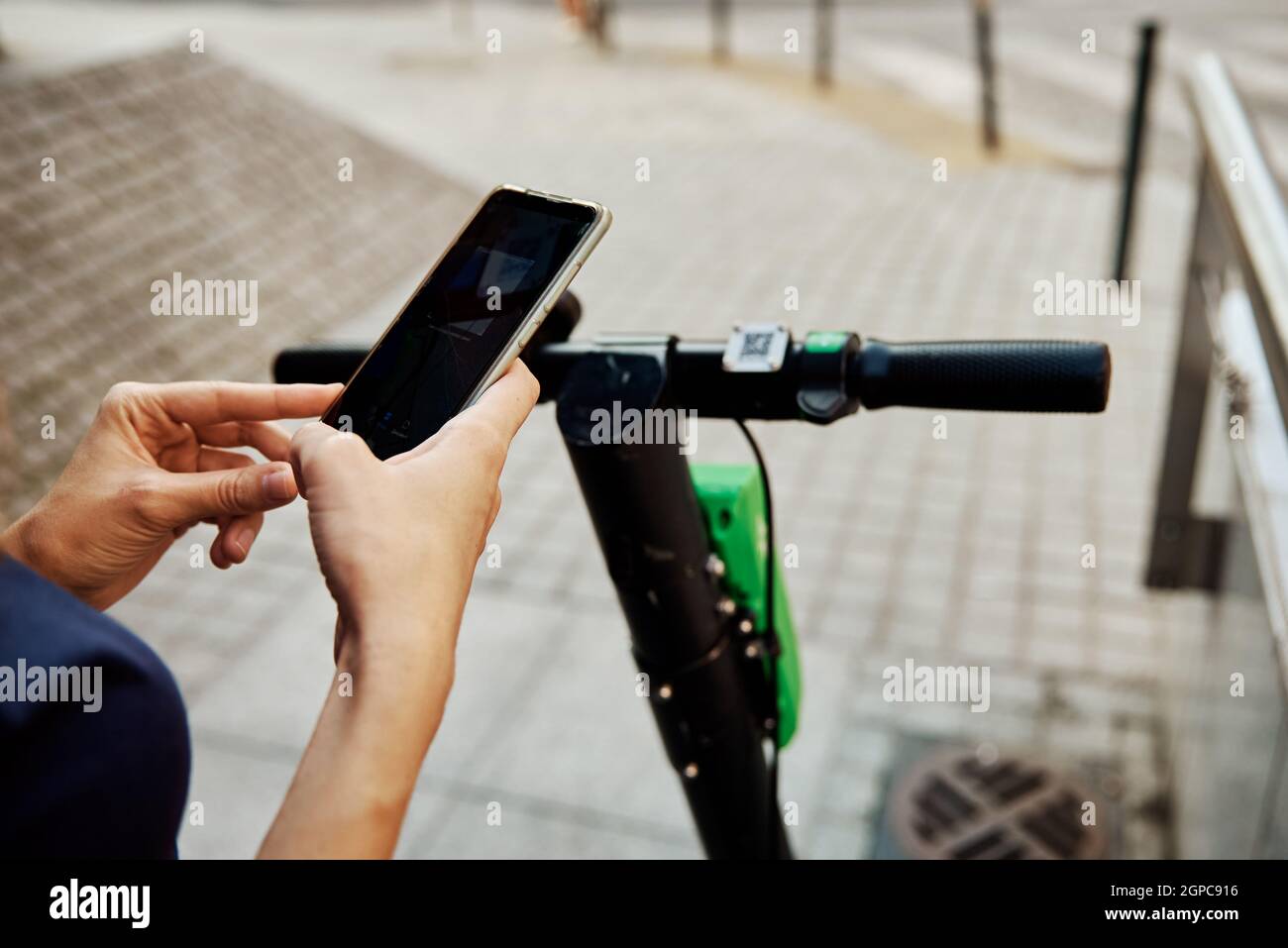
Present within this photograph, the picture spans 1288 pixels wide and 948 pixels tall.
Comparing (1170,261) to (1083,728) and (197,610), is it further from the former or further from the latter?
(197,610)

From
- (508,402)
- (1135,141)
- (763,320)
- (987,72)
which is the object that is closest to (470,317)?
(508,402)

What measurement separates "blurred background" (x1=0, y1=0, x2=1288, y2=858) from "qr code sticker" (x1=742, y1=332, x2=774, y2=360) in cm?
116

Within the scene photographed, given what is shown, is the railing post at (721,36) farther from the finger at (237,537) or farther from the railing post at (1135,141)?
the finger at (237,537)

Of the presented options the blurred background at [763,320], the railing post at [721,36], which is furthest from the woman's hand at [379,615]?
the railing post at [721,36]

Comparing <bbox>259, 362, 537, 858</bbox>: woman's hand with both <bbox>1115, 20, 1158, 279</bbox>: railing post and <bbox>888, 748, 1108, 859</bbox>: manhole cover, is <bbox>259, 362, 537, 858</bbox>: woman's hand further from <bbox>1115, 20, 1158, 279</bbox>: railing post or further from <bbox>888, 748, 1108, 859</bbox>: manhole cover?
<bbox>1115, 20, 1158, 279</bbox>: railing post

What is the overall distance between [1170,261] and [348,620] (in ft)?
23.6

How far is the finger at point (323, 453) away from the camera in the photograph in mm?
1034

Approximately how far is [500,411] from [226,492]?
38 centimetres

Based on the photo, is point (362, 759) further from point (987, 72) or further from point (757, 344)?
point (987, 72)

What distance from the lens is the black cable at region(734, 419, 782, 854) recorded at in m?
1.52

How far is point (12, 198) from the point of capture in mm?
6090

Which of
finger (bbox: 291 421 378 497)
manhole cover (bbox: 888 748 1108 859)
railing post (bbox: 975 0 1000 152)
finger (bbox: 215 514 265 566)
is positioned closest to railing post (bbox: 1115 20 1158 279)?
railing post (bbox: 975 0 1000 152)

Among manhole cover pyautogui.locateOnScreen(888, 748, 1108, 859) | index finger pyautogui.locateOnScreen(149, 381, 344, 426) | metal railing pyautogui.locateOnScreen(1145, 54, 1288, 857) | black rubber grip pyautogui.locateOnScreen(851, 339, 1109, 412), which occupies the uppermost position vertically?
black rubber grip pyautogui.locateOnScreen(851, 339, 1109, 412)

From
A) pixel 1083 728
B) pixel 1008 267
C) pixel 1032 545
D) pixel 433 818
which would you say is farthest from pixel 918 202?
pixel 433 818
